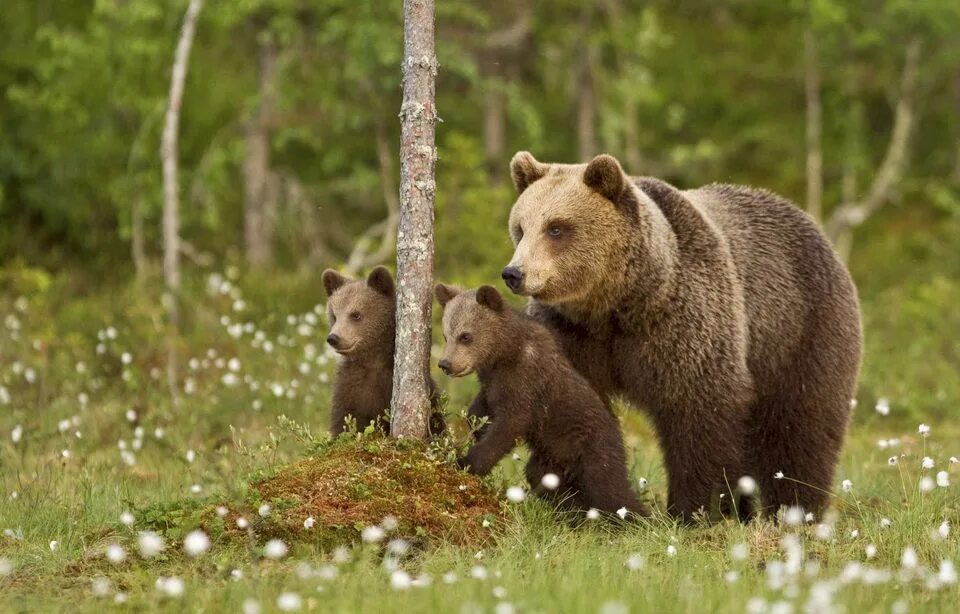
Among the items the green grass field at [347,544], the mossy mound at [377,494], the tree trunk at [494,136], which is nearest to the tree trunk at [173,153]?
the green grass field at [347,544]

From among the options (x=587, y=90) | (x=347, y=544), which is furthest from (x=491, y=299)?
(x=587, y=90)

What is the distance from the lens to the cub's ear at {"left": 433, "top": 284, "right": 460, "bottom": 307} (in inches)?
271

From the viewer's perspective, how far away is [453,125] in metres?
22.9

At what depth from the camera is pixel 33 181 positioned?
55.2ft

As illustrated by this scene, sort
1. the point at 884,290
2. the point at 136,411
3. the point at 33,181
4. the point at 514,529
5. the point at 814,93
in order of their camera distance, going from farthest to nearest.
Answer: the point at 814,93, the point at 884,290, the point at 33,181, the point at 136,411, the point at 514,529

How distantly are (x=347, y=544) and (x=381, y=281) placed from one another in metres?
1.69

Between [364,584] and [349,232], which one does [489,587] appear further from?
[349,232]

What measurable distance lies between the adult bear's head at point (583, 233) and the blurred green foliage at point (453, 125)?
5.87m

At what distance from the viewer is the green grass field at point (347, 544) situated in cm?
475

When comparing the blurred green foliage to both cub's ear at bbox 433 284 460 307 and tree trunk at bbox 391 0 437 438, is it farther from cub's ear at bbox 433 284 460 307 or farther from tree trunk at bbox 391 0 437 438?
tree trunk at bbox 391 0 437 438

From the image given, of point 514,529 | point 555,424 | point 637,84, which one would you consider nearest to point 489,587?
point 514,529

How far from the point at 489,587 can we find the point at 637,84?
15015 mm

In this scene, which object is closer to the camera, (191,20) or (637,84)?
(191,20)

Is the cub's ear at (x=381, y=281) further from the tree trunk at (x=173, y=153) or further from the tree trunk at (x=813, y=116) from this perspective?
the tree trunk at (x=813, y=116)
